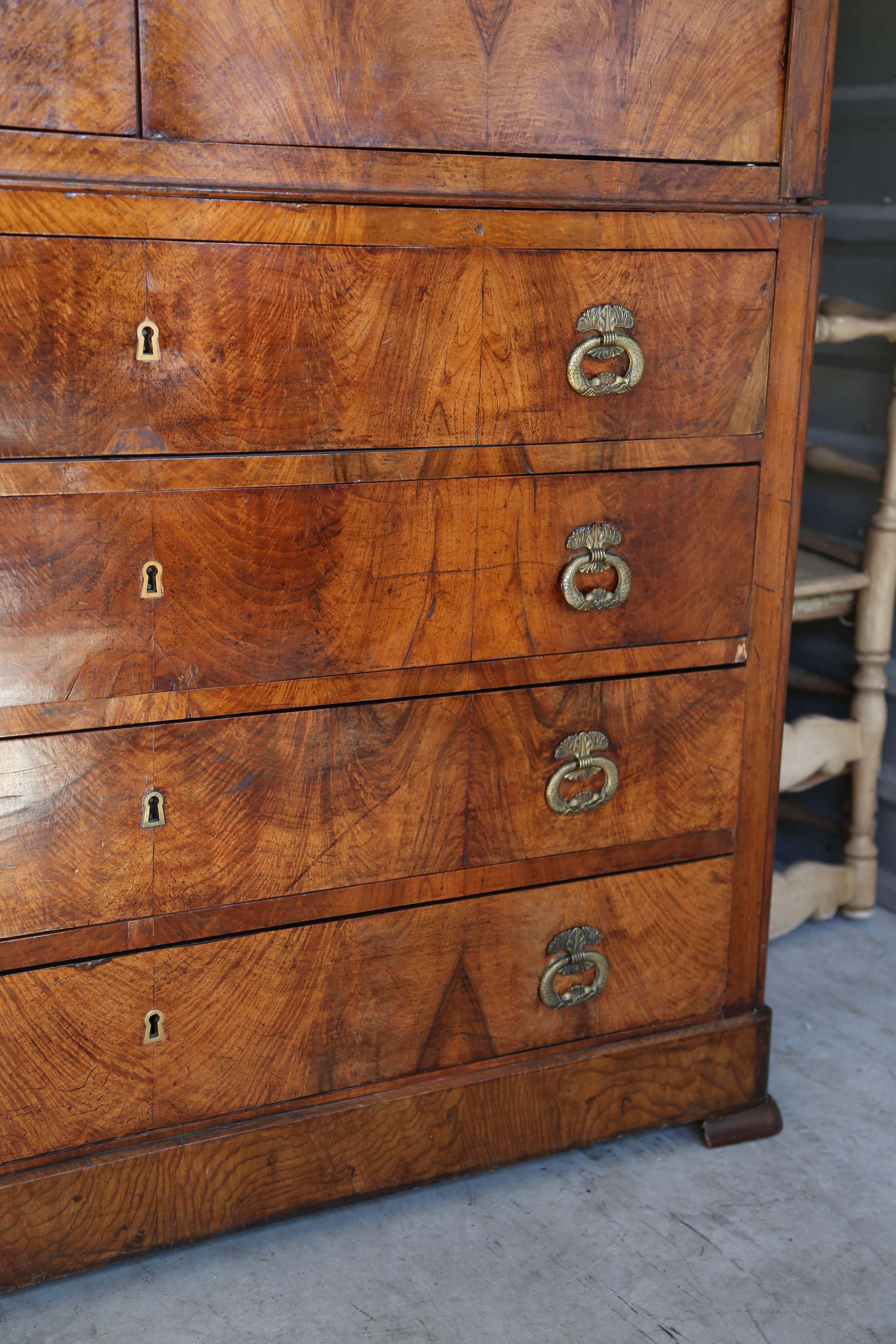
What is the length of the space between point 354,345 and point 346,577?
0.23 m

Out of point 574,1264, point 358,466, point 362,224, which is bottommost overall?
point 574,1264

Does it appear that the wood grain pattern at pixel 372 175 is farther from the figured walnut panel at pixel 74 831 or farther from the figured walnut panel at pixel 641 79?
the figured walnut panel at pixel 74 831

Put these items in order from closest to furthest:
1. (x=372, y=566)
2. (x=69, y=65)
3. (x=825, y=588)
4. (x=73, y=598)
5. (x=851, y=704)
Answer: (x=69, y=65) < (x=73, y=598) < (x=372, y=566) < (x=825, y=588) < (x=851, y=704)

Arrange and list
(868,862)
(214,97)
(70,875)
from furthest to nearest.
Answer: (868,862) → (70,875) → (214,97)

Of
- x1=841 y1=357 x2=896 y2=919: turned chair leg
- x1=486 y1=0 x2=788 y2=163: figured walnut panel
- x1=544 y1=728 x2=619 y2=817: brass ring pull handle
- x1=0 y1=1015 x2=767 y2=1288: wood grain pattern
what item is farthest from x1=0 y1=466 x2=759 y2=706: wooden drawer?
x1=841 y1=357 x2=896 y2=919: turned chair leg

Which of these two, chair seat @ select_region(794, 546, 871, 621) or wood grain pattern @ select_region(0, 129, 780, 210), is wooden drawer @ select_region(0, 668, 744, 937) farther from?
chair seat @ select_region(794, 546, 871, 621)

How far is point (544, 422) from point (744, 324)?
265 mm

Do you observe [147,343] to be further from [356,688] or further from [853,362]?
[853,362]

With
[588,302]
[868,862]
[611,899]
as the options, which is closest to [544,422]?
[588,302]

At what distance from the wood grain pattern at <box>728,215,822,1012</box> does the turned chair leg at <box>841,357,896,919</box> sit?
0.69 m

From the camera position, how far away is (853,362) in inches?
92.2

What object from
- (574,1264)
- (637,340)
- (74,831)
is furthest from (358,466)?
(574,1264)

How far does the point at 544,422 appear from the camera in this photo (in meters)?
1.39

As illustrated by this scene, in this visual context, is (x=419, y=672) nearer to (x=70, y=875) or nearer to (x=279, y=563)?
(x=279, y=563)
